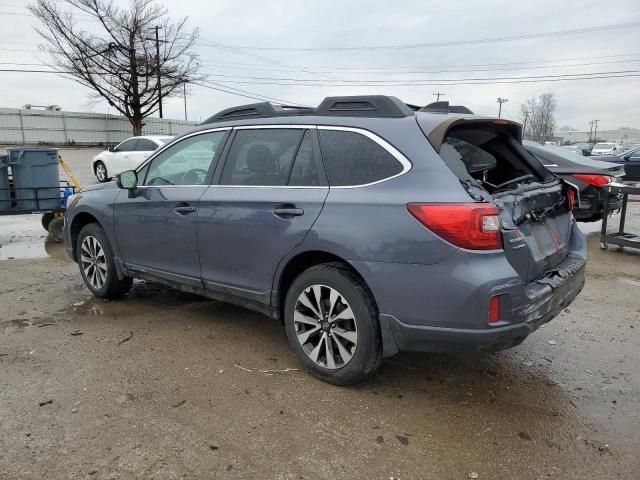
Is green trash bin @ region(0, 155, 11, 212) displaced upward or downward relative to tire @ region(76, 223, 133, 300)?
upward

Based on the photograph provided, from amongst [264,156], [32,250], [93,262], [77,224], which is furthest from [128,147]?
[264,156]

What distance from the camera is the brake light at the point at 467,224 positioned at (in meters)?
2.79

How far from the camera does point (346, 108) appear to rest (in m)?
3.53

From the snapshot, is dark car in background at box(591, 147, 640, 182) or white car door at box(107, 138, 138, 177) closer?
white car door at box(107, 138, 138, 177)

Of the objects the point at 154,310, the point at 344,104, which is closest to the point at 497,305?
the point at 344,104

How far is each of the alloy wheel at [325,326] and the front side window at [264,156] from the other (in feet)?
2.71

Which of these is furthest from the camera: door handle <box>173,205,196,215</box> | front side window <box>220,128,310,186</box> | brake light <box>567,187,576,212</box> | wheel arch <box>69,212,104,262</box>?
wheel arch <box>69,212,104,262</box>

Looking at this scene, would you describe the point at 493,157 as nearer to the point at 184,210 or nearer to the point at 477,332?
the point at 477,332

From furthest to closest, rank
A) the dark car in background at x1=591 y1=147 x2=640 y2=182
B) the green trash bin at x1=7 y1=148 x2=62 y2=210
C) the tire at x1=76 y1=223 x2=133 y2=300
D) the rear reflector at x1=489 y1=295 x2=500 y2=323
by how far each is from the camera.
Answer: the dark car in background at x1=591 y1=147 x2=640 y2=182
the green trash bin at x1=7 y1=148 x2=62 y2=210
the tire at x1=76 y1=223 x2=133 y2=300
the rear reflector at x1=489 y1=295 x2=500 y2=323

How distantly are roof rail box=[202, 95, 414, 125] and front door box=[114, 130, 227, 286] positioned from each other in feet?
1.13

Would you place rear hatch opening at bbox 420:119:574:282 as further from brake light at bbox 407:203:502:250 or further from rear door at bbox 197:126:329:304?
rear door at bbox 197:126:329:304

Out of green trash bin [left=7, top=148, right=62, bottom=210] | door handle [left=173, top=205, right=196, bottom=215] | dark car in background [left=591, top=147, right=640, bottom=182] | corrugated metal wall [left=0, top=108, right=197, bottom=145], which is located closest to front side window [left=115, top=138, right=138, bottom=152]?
green trash bin [left=7, top=148, right=62, bottom=210]

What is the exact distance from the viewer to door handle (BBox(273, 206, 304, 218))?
3388 millimetres

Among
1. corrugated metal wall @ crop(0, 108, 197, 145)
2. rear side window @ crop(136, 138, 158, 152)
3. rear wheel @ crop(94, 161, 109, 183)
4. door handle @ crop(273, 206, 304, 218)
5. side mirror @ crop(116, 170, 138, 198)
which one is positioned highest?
corrugated metal wall @ crop(0, 108, 197, 145)
